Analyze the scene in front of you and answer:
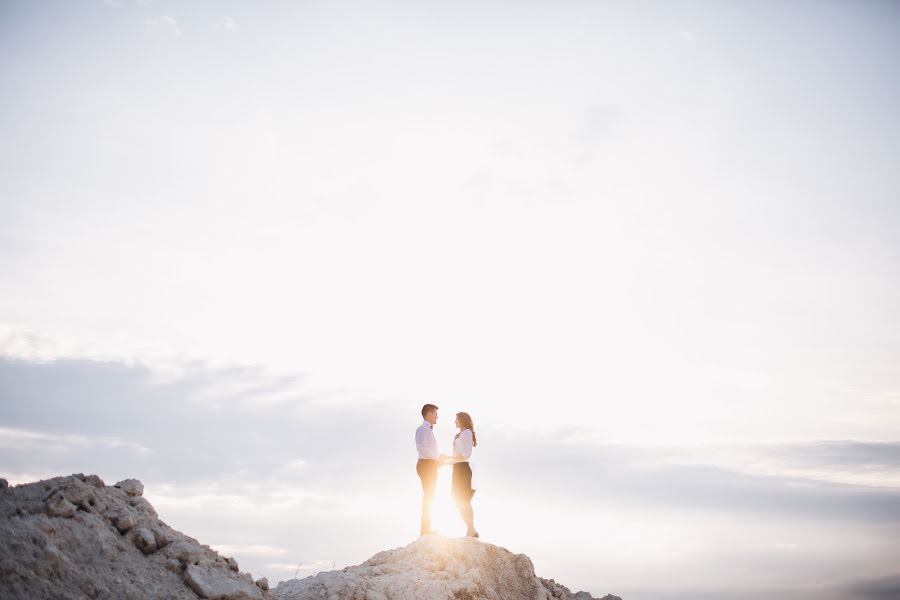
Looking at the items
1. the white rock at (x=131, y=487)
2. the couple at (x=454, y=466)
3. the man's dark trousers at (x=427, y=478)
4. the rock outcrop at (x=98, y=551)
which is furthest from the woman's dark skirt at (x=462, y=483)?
the white rock at (x=131, y=487)

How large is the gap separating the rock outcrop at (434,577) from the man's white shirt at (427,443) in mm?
1626

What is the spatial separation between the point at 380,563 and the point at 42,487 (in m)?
6.16

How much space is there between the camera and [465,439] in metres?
13.5

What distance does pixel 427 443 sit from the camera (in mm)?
13438

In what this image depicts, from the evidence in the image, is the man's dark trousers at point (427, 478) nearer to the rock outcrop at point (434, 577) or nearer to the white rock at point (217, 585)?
the rock outcrop at point (434, 577)

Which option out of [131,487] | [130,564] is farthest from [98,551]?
[131,487]

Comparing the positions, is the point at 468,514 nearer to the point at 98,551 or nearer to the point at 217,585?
the point at 217,585

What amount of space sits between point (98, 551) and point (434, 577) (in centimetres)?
585

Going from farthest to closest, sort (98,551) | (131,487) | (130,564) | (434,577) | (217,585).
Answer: (434,577) → (131,487) → (217,585) → (130,564) → (98,551)

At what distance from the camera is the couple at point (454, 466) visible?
44.0 ft

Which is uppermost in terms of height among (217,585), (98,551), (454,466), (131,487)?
Result: (454,466)

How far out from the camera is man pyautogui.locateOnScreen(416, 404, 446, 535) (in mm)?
13422

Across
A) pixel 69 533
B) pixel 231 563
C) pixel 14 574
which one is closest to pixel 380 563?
pixel 231 563

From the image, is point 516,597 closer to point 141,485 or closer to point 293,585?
point 293,585
